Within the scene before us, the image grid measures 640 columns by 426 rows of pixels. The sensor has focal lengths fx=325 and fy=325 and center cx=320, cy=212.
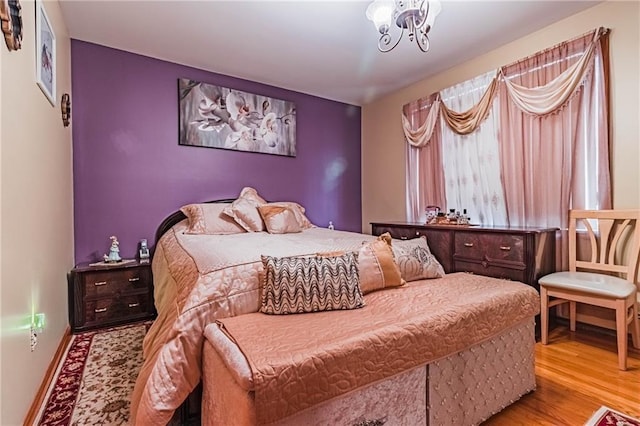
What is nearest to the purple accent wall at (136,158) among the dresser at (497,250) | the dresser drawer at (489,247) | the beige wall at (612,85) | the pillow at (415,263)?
the beige wall at (612,85)

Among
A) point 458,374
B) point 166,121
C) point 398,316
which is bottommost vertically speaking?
point 458,374

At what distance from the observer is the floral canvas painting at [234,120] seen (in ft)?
11.7

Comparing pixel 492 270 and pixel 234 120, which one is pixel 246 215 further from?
pixel 492 270

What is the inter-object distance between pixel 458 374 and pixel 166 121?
346 cm

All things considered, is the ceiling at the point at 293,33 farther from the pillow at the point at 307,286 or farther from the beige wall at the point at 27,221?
the pillow at the point at 307,286

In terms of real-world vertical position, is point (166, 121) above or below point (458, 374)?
above

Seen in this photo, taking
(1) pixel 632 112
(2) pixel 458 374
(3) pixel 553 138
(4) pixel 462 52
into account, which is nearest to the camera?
(2) pixel 458 374

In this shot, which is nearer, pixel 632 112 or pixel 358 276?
pixel 358 276

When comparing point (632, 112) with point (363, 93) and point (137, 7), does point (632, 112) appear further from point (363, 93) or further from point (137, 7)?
point (137, 7)

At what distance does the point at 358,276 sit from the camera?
1718 millimetres

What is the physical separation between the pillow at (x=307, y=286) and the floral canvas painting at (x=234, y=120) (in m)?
2.50

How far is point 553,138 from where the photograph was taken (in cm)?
277

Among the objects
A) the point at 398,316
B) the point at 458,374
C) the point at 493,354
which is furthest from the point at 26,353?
the point at 493,354

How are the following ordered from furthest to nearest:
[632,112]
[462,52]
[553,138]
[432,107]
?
[432,107]
[462,52]
[553,138]
[632,112]
